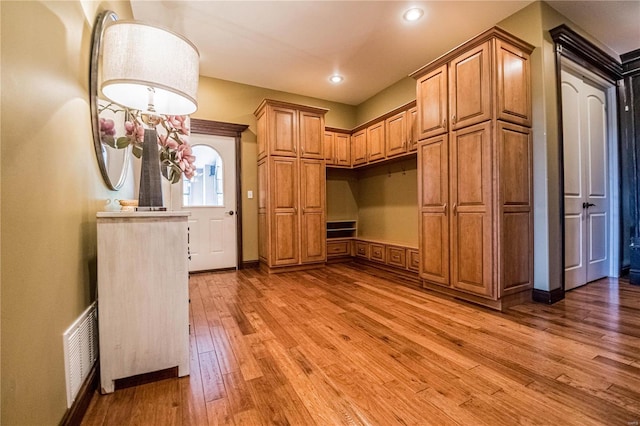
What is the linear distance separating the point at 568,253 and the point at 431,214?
1.50 metres

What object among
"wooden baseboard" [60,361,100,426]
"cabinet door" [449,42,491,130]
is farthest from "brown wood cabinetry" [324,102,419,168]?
"wooden baseboard" [60,361,100,426]

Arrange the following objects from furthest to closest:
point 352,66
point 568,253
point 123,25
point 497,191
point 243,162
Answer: point 243,162 → point 352,66 → point 568,253 → point 497,191 → point 123,25

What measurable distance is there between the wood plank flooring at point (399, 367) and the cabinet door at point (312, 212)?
150 cm

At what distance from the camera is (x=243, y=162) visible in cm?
431

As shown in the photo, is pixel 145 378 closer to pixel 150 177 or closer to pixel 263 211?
pixel 150 177

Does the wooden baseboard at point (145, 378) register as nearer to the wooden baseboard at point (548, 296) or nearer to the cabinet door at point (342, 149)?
the wooden baseboard at point (548, 296)

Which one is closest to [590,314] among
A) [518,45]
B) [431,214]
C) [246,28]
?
[431,214]

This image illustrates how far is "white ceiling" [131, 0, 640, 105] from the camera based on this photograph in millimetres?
2664

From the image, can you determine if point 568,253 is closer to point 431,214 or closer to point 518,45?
point 431,214

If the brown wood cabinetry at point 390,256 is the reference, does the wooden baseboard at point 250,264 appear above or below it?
below

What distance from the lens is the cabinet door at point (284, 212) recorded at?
3.91 metres

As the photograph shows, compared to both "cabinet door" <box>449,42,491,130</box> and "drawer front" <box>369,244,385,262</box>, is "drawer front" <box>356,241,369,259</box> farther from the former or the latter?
"cabinet door" <box>449,42,491,130</box>

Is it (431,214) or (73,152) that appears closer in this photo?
(73,152)

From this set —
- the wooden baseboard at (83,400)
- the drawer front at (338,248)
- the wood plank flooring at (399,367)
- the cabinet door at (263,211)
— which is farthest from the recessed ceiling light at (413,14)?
the wooden baseboard at (83,400)
